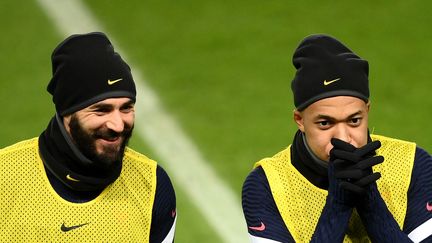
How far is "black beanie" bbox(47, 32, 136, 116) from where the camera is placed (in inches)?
254

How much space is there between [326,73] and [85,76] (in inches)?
43.5

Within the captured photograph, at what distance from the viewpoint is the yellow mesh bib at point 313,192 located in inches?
255

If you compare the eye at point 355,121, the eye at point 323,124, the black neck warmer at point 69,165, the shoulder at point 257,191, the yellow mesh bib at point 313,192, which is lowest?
the black neck warmer at point 69,165

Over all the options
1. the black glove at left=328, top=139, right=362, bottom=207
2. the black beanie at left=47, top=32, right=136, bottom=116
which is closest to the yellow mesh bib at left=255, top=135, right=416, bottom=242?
the black glove at left=328, top=139, right=362, bottom=207

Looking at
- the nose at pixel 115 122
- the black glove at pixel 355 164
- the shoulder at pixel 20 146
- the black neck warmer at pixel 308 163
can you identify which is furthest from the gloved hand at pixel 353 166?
the shoulder at pixel 20 146

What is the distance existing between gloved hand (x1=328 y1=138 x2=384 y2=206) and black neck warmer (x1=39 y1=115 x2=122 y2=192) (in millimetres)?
1062

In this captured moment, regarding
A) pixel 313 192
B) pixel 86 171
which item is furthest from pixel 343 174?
A: pixel 86 171

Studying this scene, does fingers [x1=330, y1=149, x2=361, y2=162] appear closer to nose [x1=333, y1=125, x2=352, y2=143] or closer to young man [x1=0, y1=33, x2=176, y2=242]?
nose [x1=333, y1=125, x2=352, y2=143]

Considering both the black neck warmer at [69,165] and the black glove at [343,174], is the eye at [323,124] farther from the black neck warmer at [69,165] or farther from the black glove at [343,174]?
the black neck warmer at [69,165]

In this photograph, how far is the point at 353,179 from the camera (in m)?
6.14

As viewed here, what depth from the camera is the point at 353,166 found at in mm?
6129

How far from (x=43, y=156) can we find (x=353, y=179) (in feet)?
4.91

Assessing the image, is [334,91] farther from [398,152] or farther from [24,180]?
[24,180]

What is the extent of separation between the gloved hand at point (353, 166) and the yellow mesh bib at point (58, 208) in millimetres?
1000
